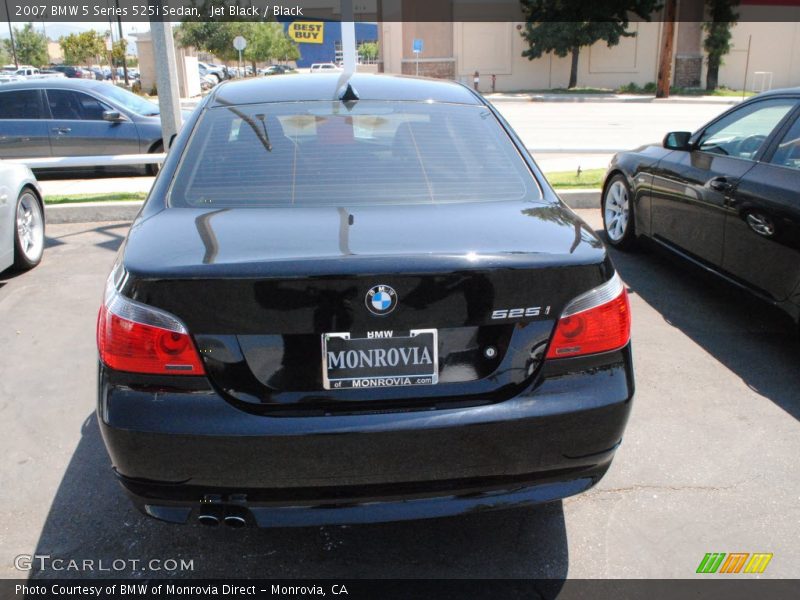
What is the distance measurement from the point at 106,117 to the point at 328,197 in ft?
32.5

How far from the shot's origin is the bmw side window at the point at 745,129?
4980 mm

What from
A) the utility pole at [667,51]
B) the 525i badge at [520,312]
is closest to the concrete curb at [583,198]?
the 525i badge at [520,312]

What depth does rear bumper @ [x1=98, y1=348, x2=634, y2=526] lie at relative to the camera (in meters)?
2.28

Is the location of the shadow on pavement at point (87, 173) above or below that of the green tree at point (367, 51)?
below

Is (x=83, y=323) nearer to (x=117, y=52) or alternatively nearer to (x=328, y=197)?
(x=328, y=197)

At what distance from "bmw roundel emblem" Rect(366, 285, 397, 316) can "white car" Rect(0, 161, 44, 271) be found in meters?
4.77

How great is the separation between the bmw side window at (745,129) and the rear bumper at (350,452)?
3.40 m

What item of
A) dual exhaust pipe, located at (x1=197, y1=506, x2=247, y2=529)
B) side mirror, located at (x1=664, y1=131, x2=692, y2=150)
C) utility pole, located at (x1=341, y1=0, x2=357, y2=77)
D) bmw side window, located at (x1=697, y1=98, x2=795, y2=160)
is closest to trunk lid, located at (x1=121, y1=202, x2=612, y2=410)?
dual exhaust pipe, located at (x1=197, y1=506, x2=247, y2=529)

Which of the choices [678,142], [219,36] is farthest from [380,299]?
[219,36]

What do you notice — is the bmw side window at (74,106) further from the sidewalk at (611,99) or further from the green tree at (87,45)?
the green tree at (87,45)

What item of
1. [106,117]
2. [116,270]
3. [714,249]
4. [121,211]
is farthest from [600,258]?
[106,117]

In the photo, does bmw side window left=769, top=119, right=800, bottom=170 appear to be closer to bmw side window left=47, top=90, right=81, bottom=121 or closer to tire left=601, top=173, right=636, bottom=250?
tire left=601, top=173, right=636, bottom=250

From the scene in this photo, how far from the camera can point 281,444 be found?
2.27 m

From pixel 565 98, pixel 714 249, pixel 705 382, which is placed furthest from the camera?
pixel 565 98
